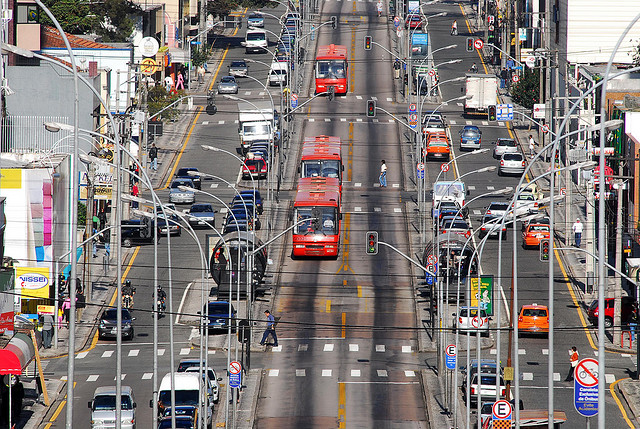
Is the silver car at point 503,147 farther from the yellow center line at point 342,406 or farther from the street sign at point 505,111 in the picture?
the yellow center line at point 342,406

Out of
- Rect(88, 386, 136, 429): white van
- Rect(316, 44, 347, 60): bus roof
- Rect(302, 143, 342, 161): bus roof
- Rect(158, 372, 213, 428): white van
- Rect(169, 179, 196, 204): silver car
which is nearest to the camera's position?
Rect(88, 386, 136, 429): white van

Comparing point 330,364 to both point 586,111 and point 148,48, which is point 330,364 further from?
point 148,48

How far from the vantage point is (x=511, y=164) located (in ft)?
300

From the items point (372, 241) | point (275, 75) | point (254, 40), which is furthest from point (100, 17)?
point (372, 241)

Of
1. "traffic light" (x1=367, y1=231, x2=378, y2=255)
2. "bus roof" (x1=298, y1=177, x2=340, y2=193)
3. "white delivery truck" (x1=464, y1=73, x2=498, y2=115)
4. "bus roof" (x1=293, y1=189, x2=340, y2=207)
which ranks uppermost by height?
"white delivery truck" (x1=464, y1=73, x2=498, y2=115)

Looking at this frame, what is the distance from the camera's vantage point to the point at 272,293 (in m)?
70.6

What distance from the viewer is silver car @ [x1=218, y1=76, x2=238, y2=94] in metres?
116

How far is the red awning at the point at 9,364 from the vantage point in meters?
48.9

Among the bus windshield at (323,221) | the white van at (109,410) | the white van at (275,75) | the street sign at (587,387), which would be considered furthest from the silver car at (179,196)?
the street sign at (587,387)

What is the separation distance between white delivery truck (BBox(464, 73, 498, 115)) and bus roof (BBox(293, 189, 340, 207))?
1331 inches

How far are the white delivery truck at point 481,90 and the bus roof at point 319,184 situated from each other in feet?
98.6

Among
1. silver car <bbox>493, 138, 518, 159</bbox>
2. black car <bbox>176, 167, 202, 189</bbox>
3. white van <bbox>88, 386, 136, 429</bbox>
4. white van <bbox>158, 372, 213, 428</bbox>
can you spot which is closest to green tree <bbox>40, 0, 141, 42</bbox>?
black car <bbox>176, 167, 202, 189</bbox>

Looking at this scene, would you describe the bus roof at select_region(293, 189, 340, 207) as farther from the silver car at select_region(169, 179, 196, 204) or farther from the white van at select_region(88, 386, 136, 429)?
the white van at select_region(88, 386, 136, 429)

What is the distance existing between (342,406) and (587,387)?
21.7 meters
